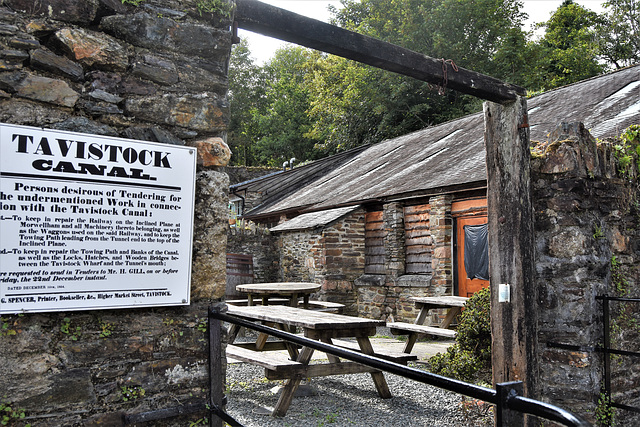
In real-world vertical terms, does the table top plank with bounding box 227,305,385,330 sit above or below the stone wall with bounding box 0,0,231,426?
below

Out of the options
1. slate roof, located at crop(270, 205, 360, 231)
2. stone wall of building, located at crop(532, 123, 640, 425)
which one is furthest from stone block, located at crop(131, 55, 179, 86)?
slate roof, located at crop(270, 205, 360, 231)

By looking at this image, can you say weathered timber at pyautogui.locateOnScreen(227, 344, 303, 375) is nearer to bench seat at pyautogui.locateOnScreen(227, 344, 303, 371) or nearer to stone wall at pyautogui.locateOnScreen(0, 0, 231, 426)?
bench seat at pyautogui.locateOnScreen(227, 344, 303, 371)

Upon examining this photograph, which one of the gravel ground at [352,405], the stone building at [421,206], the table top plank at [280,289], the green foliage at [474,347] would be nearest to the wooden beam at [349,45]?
the green foliage at [474,347]

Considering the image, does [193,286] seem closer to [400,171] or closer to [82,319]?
[82,319]

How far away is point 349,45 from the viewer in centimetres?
304

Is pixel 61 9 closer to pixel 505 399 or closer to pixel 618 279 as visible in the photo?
pixel 505 399

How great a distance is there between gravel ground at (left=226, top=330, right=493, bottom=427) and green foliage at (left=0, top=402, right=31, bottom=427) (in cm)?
292

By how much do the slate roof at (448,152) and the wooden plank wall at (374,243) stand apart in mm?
651

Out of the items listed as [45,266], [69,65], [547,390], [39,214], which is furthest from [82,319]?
[547,390]

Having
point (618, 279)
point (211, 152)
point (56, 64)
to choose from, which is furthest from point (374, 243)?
point (56, 64)

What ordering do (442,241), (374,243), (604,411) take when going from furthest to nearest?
(374,243), (442,241), (604,411)

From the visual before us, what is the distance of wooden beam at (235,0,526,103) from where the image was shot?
9.09 ft

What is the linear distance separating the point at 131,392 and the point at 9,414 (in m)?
0.48

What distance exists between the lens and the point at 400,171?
13602 mm
